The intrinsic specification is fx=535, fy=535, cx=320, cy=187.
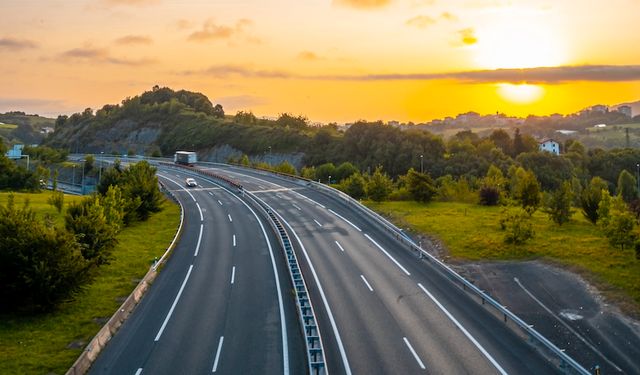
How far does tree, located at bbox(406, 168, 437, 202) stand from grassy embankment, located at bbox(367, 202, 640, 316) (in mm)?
3971

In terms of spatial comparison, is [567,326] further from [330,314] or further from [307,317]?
[307,317]

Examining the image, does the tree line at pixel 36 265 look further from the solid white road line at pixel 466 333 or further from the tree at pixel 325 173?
the tree at pixel 325 173

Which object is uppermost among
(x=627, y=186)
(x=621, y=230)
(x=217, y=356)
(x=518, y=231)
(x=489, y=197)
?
(x=627, y=186)

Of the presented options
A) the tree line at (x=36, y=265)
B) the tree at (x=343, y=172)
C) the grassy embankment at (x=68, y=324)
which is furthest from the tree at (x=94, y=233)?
the tree at (x=343, y=172)

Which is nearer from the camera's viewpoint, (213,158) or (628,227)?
(628,227)

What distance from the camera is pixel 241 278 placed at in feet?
102

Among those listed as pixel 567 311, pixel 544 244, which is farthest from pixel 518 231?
pixel 567 311

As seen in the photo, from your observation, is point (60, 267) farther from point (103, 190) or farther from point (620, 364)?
point (103, 190)

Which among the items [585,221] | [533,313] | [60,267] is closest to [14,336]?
[60,267]

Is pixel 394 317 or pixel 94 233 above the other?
pixel 94 233

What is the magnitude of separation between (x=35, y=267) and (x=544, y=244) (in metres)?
31.3

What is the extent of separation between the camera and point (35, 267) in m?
24.1

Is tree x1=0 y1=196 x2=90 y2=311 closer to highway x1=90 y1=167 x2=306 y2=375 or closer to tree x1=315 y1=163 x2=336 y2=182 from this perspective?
highway x1=90 y1=167 x2=306 y2=375

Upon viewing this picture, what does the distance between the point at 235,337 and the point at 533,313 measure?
14284mm
